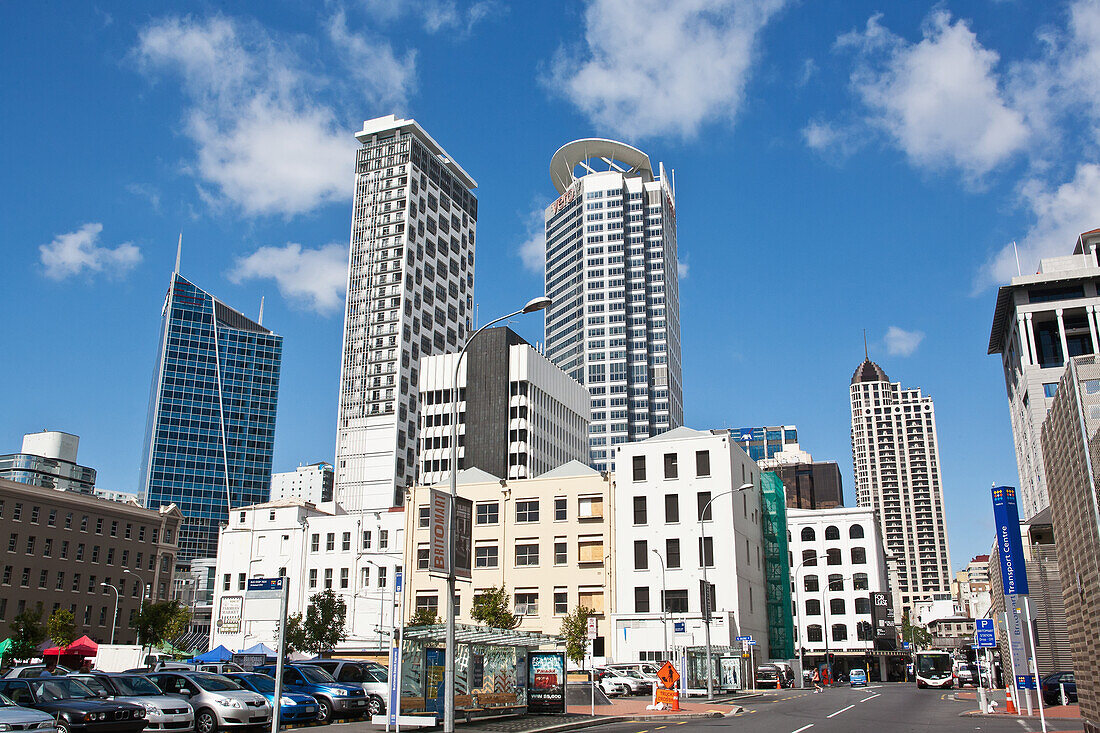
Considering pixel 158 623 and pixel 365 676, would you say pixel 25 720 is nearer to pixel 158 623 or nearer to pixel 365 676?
pixel 365 676

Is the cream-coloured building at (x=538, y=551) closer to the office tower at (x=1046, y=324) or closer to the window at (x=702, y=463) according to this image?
the window at (x=702, y=463)

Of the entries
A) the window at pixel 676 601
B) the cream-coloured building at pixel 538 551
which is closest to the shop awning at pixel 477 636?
the window at pixel 676 601

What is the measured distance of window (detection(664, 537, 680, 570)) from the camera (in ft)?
214

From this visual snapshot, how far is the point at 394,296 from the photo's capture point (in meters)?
134


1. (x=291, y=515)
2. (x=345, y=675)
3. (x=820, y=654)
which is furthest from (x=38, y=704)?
(x=820, y=654)

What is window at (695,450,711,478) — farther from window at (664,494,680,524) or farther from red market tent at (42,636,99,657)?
red market tent at (42,636,99,657)

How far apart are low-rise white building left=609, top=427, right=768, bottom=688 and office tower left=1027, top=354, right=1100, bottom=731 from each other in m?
45.3

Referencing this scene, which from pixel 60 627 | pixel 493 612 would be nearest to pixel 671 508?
pixel 493 612

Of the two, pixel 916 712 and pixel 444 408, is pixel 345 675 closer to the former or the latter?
pixel 916 712

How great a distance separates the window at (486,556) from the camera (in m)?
69.1

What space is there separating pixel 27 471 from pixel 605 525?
137834 millimetres

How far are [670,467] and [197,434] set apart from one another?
15006 centimetres

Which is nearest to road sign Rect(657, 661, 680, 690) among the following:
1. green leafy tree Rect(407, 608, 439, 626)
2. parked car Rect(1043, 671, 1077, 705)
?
parked car Rect(1043, 671, 1077, 705)

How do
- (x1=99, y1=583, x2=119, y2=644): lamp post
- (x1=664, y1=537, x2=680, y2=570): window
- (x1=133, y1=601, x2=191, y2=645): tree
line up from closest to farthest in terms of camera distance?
(x1=664, y1=537, x2=680, y2=570): window, (x1=133, y1=601, x2=191, y2=645): tree, (x1=99, y1=583, x2=119, y2=644): lamp post
